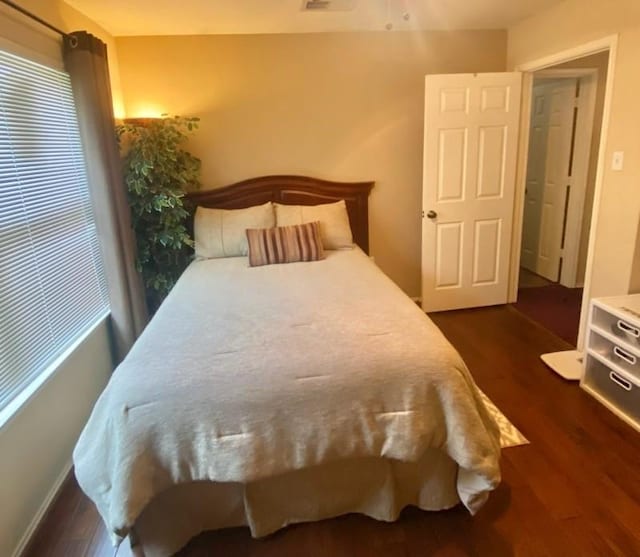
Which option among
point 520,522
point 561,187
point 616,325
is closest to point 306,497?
point 520,522

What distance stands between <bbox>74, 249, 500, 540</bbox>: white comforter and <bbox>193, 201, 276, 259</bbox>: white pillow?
1.53 m

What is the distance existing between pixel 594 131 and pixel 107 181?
4.02 metres

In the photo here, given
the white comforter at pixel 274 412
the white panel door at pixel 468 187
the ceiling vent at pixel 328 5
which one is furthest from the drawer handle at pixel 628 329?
the ceiling vent at pixel 328 5

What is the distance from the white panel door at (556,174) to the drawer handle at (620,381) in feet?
7.53

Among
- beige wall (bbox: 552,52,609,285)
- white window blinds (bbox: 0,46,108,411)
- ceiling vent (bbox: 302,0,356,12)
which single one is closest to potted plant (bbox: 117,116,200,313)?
white window blinds (bbox: 0,46,108,411)

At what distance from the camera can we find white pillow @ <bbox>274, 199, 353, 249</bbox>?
11.0 ft

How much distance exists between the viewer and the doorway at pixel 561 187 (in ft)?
12.3

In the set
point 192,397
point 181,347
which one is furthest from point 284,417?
point 181,347

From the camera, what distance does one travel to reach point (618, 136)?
8.23 feet

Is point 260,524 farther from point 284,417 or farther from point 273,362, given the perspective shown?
point 273,362

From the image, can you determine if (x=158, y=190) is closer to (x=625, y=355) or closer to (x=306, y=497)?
(x=306, y=497)

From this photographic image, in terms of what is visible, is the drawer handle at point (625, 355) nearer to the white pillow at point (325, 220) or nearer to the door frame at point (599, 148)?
the door frame at point (599, 148)

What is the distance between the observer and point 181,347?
5.71ft

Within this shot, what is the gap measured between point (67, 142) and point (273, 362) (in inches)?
73.2
